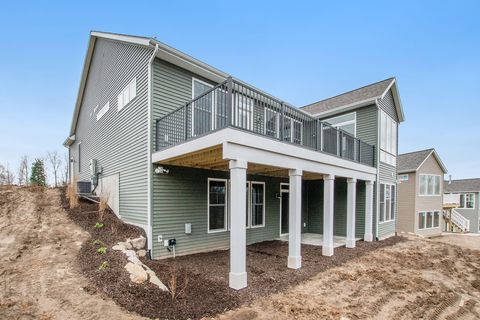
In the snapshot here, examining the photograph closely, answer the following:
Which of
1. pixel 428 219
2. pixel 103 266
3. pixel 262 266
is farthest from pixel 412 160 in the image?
pixel 103 266

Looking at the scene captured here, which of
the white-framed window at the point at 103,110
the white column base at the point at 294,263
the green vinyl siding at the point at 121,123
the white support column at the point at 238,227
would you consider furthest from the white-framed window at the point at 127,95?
the white column base at the point at 294,263

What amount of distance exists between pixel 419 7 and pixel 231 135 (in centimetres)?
1298

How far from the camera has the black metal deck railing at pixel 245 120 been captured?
596cm

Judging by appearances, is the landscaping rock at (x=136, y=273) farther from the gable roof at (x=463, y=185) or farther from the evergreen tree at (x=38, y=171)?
the gable roof at (x=463, y=185)

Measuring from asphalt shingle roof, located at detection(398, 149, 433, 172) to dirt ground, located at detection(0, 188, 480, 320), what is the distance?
10.4 meters

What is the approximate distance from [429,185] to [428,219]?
258 centimetres

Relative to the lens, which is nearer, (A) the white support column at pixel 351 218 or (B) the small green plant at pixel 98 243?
(B) the small green plant at pixel 98 243

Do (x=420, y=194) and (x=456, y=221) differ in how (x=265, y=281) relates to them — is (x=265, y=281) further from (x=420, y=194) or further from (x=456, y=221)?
(x=456, y=221)

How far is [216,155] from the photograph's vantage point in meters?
6.21

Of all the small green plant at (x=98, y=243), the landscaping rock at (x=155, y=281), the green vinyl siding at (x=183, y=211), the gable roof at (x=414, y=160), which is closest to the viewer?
the landscaping rock at (x=155, y=281)

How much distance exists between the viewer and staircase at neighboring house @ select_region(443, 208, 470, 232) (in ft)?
83.1

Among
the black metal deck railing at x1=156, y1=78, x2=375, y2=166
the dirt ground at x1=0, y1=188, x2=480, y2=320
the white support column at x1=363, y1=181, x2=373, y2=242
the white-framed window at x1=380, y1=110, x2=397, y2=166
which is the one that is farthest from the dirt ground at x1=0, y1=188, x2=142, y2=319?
the white-framed window at x1=380, y1=110, x2=397, y2=166

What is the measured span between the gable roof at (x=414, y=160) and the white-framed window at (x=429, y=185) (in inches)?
40.1

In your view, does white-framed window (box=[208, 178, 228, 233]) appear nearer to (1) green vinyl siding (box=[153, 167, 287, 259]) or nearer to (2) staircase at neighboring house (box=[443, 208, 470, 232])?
(1) green vinyl siding (box=[153, 167, 287, 259])
